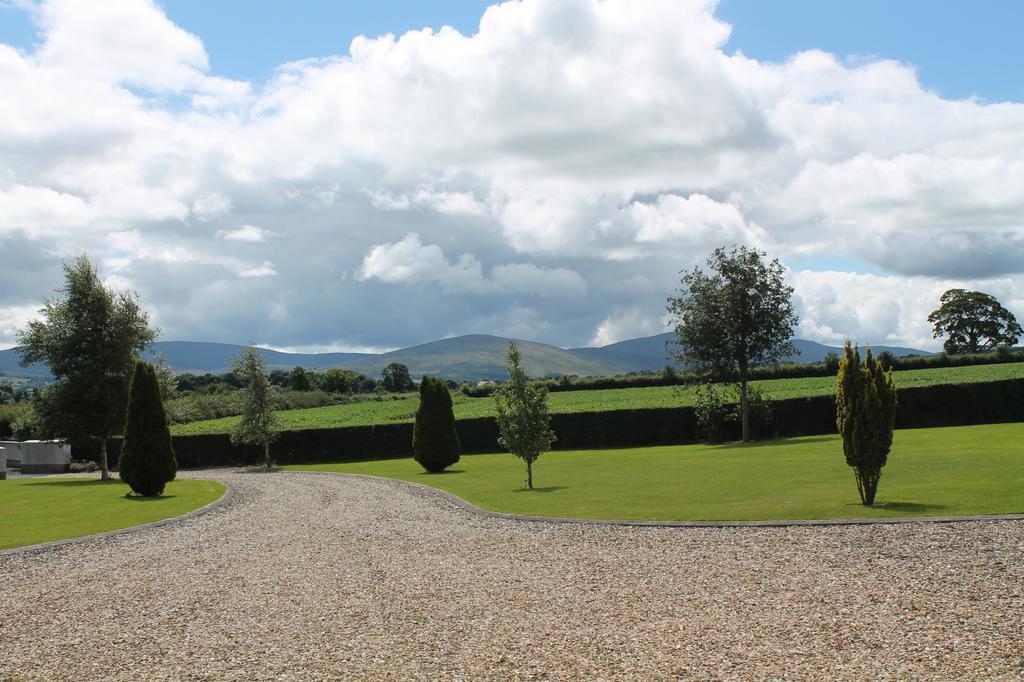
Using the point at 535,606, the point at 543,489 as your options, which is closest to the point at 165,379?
the point at 543,489

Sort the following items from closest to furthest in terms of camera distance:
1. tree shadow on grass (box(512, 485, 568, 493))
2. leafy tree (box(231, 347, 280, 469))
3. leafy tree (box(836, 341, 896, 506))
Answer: leafy tree (box(836, 341, 896, 506))
tree shadow on grass (box(512, 485, 568, 493))
leafy tree (box(231, 347, 280, 469))

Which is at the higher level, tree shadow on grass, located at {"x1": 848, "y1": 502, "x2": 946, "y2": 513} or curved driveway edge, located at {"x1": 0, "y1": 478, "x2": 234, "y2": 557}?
tree shadow on grass, located at {"x1": 848, "y1": 502, "x2": 946, "y2": 513}

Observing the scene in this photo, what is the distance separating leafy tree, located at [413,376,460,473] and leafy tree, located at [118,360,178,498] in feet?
A: 35.1

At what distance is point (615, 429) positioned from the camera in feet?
162

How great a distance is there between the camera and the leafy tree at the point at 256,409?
4662 centimetres

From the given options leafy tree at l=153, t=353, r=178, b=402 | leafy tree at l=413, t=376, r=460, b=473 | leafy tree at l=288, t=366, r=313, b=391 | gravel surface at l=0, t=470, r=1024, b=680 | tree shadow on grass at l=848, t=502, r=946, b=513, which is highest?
leafy tree at l=288, t=366, r=313, b=391

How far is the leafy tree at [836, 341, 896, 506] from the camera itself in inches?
634

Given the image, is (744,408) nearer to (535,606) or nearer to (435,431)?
(435,431)

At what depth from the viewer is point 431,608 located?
32.1 feet

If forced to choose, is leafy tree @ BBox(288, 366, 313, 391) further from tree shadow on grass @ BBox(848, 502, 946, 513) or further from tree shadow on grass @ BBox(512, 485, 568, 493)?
tree shadow on grass @ BBox(848, 502, 946, 513)


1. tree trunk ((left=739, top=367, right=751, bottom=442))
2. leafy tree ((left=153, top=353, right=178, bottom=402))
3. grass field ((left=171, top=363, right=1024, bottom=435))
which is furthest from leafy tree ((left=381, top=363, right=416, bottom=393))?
tree trunk ((left=739, top=367, right=751, bottom=442))

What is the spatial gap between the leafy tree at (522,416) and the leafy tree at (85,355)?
2303 centimetres

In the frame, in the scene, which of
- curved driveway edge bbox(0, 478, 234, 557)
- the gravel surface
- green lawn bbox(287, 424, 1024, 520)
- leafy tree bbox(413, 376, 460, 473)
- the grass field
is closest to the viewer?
the gravel surface

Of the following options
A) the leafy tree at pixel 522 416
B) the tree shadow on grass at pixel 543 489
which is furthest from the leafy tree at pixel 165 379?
the tree shadow on grass at pixel 543 489
